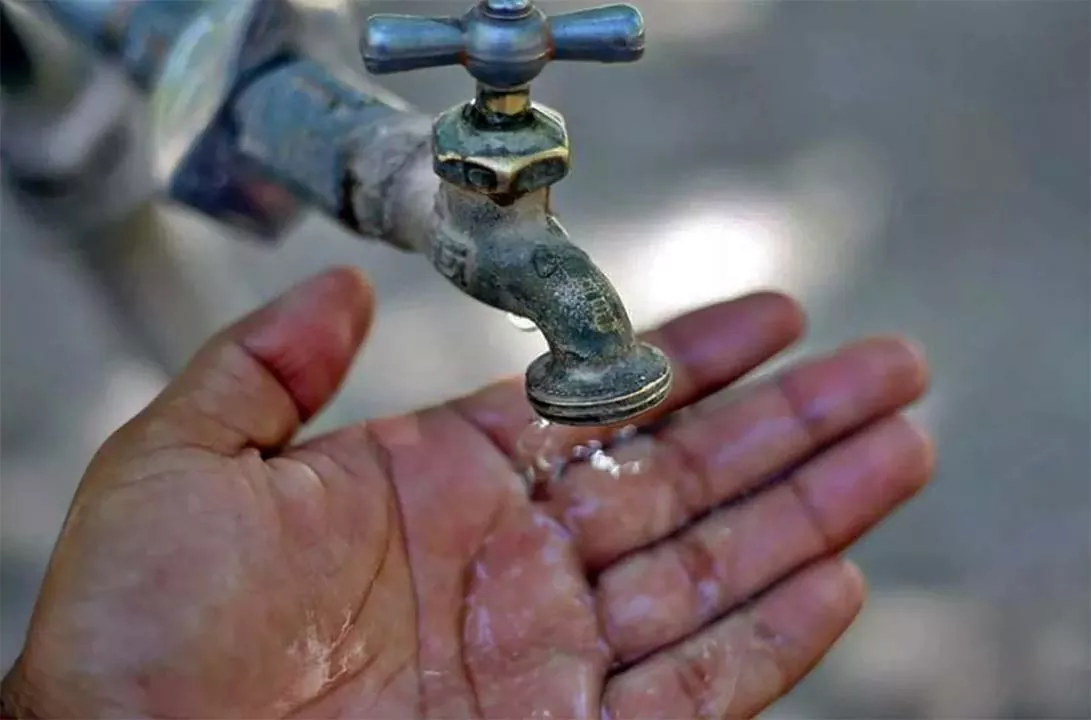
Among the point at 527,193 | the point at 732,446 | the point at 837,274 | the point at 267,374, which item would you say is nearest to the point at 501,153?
the point at 527,193

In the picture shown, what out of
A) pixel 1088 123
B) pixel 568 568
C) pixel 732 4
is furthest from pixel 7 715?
pixel 1088 123

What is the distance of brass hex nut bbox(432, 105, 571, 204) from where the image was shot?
1.71 feet

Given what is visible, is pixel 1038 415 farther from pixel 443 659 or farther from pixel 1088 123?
pixel 443 659

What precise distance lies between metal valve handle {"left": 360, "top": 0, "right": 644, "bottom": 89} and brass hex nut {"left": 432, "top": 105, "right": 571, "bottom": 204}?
0.07 feet

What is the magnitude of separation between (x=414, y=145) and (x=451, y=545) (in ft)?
0.74

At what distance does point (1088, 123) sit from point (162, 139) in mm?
A: 815

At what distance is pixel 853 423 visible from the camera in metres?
0.81

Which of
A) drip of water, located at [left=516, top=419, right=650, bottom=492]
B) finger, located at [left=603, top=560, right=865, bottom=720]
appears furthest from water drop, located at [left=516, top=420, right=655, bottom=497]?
finger, located at [left=603, top=560, right=865, bottom=720]

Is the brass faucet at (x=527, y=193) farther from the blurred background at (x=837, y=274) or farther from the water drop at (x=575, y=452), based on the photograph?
the blurred background at (x=837, y=274)

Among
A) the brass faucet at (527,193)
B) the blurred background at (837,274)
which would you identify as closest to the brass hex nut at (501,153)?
the brass faucet at (527,193)

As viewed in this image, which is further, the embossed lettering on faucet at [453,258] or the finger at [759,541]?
the finger at [759,541]

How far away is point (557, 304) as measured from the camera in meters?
0.54

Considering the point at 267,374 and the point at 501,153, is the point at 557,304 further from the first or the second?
the point at 267,374

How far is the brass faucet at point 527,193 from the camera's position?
50 centimetres
